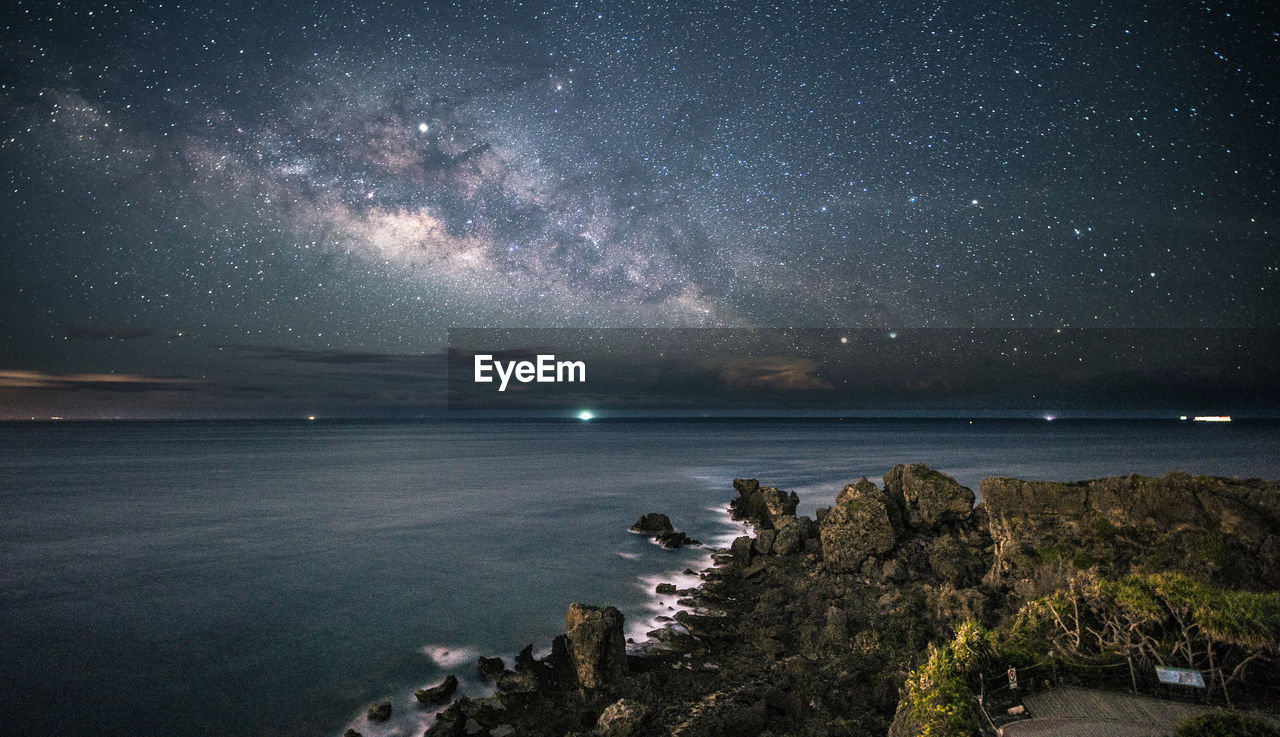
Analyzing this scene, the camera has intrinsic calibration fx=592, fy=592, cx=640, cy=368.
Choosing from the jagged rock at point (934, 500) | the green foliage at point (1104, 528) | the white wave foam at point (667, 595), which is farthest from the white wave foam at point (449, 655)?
the green foliage at point (1104, 528)

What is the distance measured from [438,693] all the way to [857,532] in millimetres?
15588

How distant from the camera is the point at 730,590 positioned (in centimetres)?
2278

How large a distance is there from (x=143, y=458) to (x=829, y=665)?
385 feet

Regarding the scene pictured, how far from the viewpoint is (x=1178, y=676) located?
9.36 meters

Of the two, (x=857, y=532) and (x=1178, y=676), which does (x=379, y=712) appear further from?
(x=857, y=532)

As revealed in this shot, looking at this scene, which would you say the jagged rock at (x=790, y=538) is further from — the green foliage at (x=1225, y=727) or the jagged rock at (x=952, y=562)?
the green foliage at (x=1225, y=727)

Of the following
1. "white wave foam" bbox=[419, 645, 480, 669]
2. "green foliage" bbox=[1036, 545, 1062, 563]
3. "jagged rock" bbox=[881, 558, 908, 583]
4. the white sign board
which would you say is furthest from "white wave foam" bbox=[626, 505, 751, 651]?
the white sign board

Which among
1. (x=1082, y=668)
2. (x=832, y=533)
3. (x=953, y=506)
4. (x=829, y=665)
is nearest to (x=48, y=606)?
(x=829, y=665)

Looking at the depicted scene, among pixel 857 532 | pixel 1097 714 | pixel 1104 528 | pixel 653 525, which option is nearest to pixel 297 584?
pixel 653 525

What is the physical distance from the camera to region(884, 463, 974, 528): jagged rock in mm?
23797

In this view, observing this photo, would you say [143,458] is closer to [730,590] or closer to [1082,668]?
[730,590]

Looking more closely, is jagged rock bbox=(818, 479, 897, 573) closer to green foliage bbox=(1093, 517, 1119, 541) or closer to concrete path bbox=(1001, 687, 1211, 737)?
green foliage bbox=(1093, 517, 1119, 541)

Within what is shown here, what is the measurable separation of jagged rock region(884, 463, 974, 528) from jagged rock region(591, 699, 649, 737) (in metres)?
16.3

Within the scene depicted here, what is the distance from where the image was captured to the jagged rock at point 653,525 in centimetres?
3550
